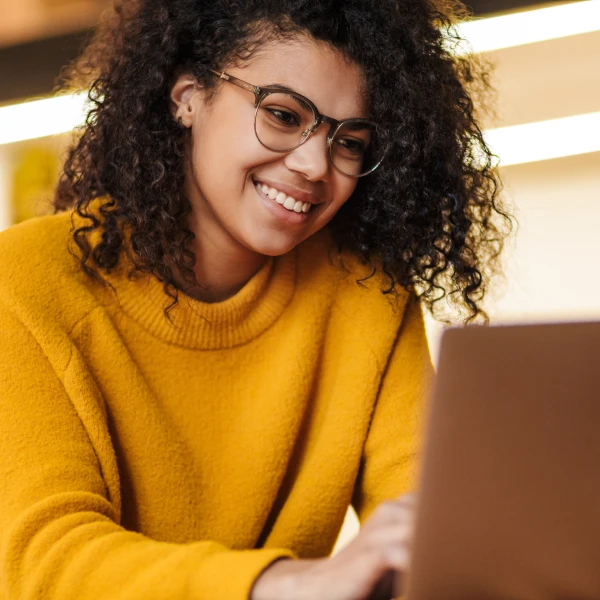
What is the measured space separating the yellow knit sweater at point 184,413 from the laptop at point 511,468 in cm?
33

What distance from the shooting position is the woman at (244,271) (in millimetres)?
1045

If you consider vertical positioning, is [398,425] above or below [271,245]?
below

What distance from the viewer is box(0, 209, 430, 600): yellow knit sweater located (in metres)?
0.88

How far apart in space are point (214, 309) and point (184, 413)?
0.50ft

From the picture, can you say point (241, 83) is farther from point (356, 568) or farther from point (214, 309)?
point (356, 568)

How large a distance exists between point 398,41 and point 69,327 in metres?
0.60

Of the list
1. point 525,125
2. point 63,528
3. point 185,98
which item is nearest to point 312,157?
point 185,98

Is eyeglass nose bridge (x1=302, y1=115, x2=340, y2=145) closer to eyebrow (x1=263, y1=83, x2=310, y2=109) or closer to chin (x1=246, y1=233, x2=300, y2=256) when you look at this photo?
eyebrow (x1=263, y1=83, x2=310, y2=109)

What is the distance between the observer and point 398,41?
1.16 metres

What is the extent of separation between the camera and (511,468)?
53 cm

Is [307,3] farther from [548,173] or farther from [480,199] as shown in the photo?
[548,173]

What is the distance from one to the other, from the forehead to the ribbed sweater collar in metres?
0.29

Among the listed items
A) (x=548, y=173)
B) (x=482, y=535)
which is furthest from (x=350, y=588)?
(x=548, y=173)

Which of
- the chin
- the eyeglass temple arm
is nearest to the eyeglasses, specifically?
the eyeglass temple arm
